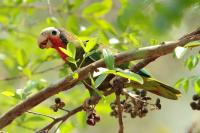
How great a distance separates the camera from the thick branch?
3.33 ft

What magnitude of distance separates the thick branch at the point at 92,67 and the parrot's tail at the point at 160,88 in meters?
0.54

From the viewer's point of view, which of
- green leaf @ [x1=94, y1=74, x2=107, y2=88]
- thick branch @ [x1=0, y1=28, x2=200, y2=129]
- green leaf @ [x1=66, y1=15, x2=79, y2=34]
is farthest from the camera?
green leaf @ [x1=66, y1=15, x2=79, y2=34]

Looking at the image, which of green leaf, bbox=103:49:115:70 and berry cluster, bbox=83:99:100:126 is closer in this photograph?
green leaf, bbox=103:49:115:70

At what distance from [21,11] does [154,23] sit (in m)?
2.19

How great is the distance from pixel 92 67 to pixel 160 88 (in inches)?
26.2

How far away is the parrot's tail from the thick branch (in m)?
0.54

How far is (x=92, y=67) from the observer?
1.10 m

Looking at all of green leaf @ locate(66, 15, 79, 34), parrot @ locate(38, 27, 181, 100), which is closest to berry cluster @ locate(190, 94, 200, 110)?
parrot @ locate(38, 27, 181, 100)

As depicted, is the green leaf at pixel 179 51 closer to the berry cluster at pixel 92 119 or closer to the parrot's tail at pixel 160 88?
the berry cluster at pixel 92 119

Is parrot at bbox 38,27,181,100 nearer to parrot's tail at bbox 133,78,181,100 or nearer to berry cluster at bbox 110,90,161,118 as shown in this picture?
parrot's tail at bbox 133,78,181,100

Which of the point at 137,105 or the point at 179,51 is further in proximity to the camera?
the point at 137,105

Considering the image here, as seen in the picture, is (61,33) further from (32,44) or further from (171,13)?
(171,13)

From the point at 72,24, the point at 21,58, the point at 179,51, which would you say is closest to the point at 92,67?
the point at 179,51

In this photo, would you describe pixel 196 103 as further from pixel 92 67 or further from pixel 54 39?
pixel 54 39
